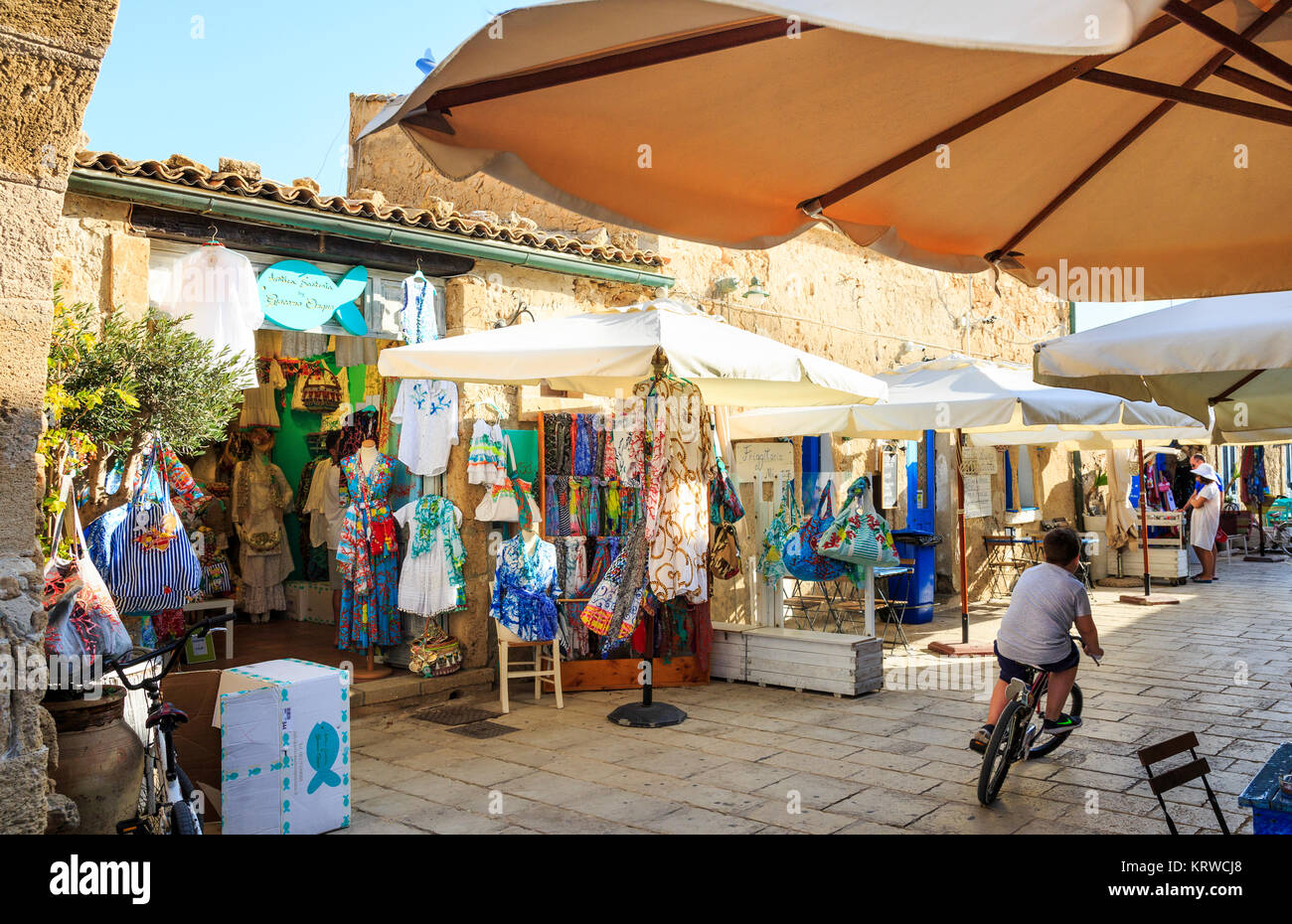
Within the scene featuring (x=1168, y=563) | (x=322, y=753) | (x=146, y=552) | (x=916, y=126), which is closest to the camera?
(x=916, y=126)

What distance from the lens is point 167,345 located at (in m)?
4.55

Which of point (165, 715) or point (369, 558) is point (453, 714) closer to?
point (369, 558)

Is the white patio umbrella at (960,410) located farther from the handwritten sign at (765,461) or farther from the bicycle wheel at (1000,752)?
the bicycle wheel at (1000,752)

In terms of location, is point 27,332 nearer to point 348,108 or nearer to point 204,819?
point 204,819

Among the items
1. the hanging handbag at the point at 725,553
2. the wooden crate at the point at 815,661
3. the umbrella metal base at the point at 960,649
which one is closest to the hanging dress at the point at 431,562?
the hanging handbag at the point at 725,553

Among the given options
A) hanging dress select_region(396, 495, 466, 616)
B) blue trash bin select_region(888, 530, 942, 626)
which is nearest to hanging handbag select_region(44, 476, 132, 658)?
hanging dress select_region(396, 495, 466, 616)

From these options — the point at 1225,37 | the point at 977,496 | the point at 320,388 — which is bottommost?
the point at 977,496

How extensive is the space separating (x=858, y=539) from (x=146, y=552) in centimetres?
490

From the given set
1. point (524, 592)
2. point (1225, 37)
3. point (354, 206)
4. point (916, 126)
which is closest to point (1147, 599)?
point (524, 592)

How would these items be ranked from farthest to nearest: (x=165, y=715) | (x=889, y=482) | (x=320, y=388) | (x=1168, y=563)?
(x=1168, y=563) < (x=889, y=482) < (x=320, y=388) < (x=165, y=715)

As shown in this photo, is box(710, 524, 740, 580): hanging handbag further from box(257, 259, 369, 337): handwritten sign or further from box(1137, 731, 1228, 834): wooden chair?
box(1137, 731, 1228, 834): wooden chair

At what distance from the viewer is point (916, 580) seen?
1072cm

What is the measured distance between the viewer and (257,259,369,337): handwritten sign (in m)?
6.39
